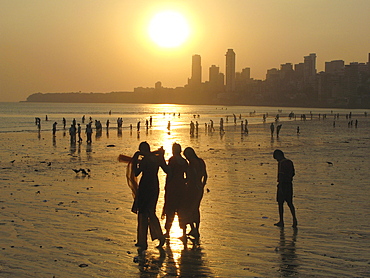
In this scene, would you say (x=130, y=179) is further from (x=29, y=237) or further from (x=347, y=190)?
(x=347, y=190)

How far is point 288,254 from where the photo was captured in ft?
27.2

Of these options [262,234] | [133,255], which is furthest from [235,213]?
[133,255]

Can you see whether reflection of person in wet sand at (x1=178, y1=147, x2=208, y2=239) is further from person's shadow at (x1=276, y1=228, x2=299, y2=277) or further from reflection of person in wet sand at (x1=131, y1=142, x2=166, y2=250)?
person's shadow at (x1=276, y1=228, x2=299, y2=277)

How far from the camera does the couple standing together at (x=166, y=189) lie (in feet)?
28.5

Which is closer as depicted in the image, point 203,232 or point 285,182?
point 203,232

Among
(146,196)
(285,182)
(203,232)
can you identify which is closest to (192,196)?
(146,196)

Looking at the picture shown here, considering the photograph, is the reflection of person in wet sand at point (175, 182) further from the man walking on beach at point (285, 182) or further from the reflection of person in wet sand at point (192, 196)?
the man walking on beach at point (285, 182)

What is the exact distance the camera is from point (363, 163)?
23203 mm

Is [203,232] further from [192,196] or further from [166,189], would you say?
[166,189]

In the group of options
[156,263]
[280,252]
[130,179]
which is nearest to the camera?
[156,263]

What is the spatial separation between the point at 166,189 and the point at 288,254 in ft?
8.37

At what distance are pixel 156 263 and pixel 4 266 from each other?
245 cm

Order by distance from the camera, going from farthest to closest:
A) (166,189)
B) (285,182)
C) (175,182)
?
(285,182), (166,189), (175,182)

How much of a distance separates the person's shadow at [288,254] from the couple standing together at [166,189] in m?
1.66
